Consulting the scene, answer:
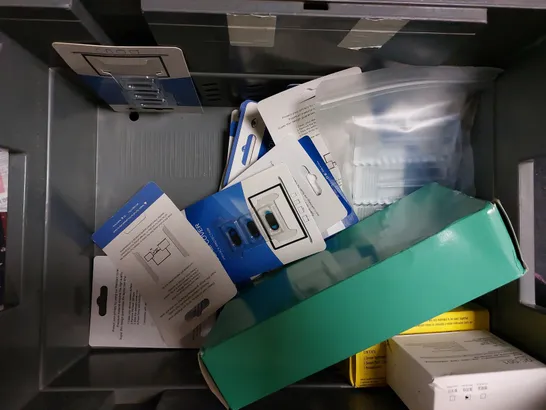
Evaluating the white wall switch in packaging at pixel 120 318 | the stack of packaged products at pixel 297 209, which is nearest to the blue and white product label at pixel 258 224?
the stack of packaged products at pixel 297 209

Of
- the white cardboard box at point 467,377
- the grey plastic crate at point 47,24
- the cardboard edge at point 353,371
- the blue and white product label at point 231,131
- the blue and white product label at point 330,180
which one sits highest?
the grey plastic crate at point 47,24

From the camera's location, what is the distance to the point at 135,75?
24.8 inches

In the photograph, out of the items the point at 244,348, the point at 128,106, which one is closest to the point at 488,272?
the point at 244,348

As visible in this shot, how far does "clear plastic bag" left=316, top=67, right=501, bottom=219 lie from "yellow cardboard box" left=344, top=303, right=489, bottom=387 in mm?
193

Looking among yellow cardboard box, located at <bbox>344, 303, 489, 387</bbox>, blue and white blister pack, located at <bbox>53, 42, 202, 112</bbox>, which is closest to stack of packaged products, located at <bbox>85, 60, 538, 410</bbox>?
yellow cardboard box, located at <bbox>344, 303, 489, 387</bbox>

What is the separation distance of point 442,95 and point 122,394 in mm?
604

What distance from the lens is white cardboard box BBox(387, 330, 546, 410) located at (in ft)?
1.70

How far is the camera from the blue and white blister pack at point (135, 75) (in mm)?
560

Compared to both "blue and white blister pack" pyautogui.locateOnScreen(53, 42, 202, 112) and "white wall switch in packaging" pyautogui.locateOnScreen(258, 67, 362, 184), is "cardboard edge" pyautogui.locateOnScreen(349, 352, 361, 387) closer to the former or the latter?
"white wall switch in packaging" pyautogui.locateOnScreen(258, 67, 362, 184)

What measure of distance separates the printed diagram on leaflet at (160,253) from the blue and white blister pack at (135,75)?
0.65ft

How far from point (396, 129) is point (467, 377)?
1.21 feet

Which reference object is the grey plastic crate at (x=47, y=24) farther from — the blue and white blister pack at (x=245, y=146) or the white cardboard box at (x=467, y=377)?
the white cardboard box at (x=467, y=377)

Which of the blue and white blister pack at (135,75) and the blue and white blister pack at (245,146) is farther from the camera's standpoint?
the blue and white blister pack at (245,146)

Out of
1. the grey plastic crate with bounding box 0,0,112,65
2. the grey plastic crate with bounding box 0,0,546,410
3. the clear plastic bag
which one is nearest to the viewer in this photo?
the grey plastic crate with bounding box 0,0,112,65
